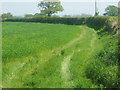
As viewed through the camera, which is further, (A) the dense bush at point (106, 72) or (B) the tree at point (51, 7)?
(B) the tree at point (51, 7)

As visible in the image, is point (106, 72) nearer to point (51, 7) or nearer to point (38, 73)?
point (38, 73)

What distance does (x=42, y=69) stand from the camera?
1115 cm

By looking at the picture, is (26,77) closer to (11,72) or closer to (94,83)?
(11,72)

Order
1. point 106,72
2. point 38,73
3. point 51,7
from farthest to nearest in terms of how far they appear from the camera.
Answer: point 51,7 < point 38,73 < point 106,72

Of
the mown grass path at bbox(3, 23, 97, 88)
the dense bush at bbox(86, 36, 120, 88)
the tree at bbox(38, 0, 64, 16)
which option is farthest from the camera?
the tree at bbox(38, 0, 64, 16)

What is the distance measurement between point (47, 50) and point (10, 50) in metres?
3.36

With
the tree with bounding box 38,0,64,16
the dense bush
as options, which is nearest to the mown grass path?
the dense bush

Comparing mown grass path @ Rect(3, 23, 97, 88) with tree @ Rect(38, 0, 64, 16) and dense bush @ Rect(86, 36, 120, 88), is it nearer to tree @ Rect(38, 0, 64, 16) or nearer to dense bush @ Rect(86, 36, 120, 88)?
dense bush @ Rect(86, 36, 120, 88)

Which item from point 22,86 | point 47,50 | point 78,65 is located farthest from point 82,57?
point 22,86

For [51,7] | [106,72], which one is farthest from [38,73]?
[51,7]

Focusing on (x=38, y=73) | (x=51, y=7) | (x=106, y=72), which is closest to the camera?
(x=106, y=72)

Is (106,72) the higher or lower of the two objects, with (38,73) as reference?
higher

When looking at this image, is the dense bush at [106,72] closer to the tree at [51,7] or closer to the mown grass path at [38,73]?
the mown grass path at [38,73]

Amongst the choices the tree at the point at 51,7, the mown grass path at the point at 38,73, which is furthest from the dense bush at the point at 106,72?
the tree at the point at 51,7
